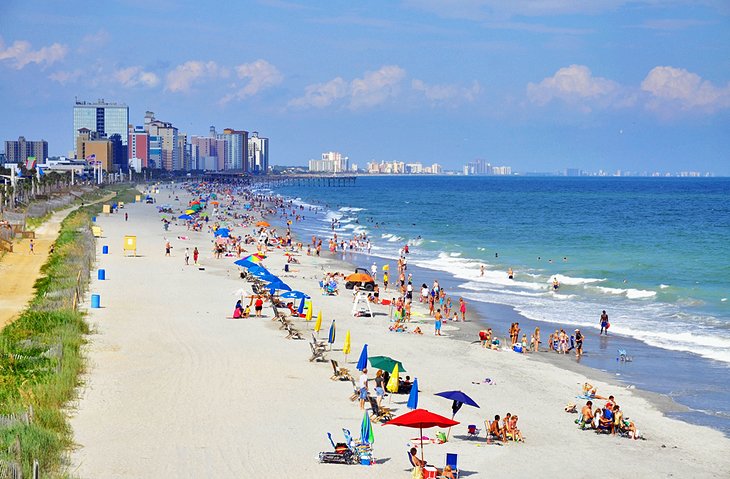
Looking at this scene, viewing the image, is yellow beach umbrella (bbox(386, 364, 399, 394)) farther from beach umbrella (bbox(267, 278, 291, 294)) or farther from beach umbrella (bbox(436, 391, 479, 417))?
beach umbrella (bbox(267, 278, 291, 294))

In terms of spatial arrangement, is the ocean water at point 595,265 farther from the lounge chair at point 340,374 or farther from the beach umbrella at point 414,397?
the lounge chair at point 340,374

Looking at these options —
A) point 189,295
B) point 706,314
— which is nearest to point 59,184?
point 189,295

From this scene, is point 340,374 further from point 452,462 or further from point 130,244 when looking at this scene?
point 130,244

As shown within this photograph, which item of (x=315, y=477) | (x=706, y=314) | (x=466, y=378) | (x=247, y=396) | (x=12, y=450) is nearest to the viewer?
(x=12, y=450)

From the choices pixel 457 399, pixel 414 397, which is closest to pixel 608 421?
pixel 457 399

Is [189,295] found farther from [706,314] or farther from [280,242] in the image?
[280,242]

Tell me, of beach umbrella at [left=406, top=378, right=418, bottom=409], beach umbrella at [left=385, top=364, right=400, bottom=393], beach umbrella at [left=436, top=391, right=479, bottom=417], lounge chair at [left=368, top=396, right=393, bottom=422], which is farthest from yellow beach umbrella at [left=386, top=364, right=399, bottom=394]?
beach umbrella at [left=436, top=391, right=479, bottom=417]
